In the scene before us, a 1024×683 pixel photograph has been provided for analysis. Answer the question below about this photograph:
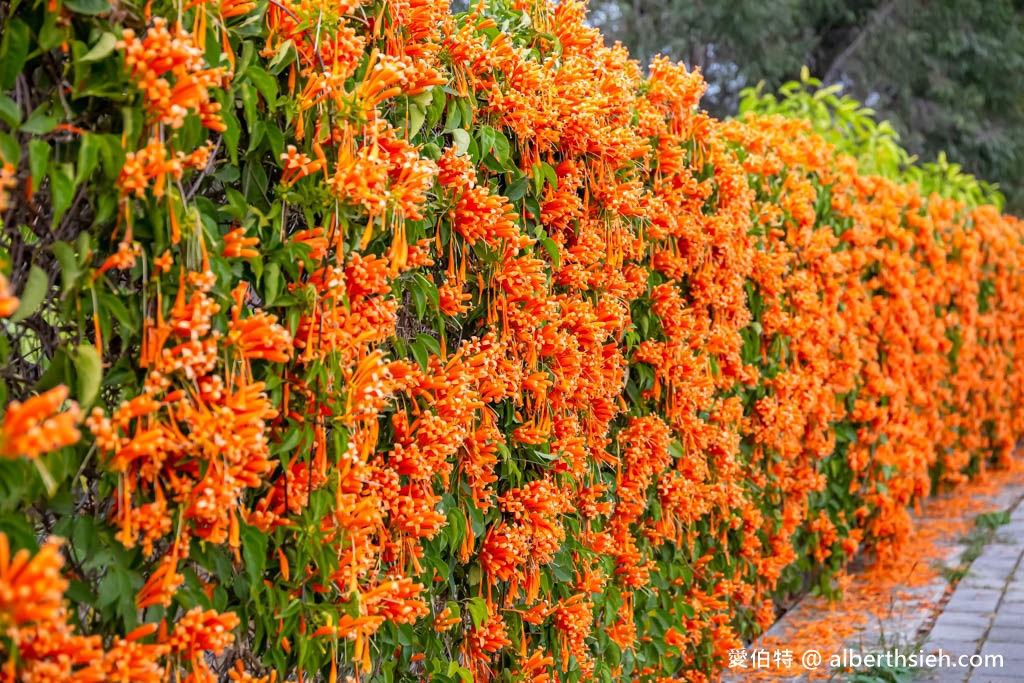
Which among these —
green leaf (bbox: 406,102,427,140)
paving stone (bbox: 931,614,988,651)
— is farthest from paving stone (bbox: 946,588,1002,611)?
green leaf (bbox: 406,102,427,140)

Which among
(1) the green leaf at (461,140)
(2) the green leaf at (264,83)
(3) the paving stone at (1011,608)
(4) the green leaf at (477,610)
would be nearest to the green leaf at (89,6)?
(2) the green leaf at (264,83)

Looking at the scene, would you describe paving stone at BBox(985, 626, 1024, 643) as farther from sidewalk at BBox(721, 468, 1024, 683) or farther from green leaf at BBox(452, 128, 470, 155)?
green leaf at BBox(452, 128, 470, 155)

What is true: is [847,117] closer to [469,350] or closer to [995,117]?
[469,350]

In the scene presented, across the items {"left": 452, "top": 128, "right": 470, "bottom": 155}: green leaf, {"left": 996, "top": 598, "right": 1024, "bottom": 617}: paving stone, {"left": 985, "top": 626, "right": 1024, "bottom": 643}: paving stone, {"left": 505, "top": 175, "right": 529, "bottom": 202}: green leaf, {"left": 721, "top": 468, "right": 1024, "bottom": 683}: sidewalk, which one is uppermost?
{"left": 452, "top": 128, "right": 470, "bottom": 155}: green leaf

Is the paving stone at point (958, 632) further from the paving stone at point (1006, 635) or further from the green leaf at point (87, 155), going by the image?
the green leaf at point (87, 155)

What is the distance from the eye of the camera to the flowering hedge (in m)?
1.50

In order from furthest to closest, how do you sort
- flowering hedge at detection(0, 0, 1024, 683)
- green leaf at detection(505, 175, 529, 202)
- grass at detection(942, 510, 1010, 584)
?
grass at detection(942, 510, 1010, 584)
green leaf at detection(505, 175, 529, 202)
flowering hedge at detection(0, 0, 1024, 683)

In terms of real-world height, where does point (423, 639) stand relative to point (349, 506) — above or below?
below

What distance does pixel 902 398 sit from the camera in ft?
18.9

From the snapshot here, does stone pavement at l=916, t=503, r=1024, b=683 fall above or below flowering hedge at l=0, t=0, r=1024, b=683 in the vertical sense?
below

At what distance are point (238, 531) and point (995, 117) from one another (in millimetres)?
16846

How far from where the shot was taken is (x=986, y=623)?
458 cm

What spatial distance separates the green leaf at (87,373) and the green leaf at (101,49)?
0.41m

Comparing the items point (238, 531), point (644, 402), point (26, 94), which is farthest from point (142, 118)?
point (644, 402)
